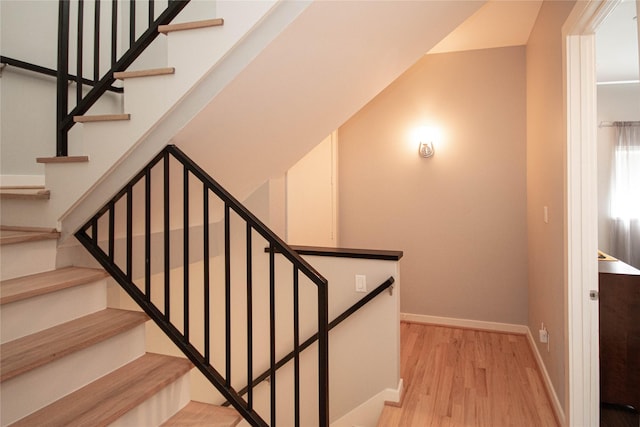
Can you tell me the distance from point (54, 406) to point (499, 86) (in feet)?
14.0

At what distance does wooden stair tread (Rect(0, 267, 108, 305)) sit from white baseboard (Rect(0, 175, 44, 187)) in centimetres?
94

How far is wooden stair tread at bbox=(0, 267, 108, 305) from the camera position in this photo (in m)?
1.38

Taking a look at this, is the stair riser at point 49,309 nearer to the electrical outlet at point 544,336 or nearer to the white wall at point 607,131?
the electrical outlet at point 544,336

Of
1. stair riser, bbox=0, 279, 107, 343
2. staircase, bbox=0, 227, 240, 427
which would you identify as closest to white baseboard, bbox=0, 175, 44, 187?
staircase, bbox=0, 227, 240, 427

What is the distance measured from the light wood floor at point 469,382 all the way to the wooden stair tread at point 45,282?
6.25 feet

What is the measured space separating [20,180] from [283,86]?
5.96ft

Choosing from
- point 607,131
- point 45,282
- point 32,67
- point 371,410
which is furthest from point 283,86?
point 607,131

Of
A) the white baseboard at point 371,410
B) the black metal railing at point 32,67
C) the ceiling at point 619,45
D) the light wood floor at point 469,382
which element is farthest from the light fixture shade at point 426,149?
the black metal railing at point 32,67

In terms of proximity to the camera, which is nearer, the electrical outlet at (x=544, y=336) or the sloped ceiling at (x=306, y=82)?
the sloped ceiling at (x=306, y=82)

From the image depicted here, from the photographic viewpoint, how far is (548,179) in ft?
8.52

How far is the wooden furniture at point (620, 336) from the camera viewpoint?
234 cm

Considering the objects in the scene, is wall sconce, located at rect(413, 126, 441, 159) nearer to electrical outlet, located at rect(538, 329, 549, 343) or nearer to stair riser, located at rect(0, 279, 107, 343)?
electrical outlet, located at rect(538, 329, 549, 343)

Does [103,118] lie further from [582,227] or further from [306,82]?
[582,227]

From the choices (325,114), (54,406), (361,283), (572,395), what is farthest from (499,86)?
(54,406)
